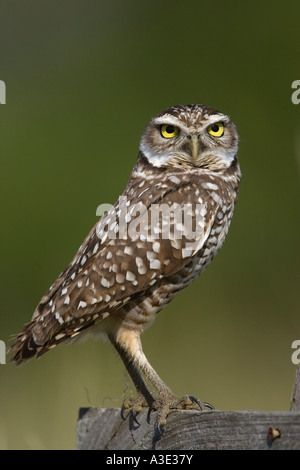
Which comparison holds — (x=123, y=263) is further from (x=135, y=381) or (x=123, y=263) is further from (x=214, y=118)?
(x=214, y=118)

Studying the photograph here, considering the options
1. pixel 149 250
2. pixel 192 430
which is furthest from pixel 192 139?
pixel 192 430

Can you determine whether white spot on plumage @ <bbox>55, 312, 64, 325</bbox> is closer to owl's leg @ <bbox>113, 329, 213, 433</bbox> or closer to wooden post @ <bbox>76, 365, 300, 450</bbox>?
owl's leg @ <bbox>113, 329, 213, 433</bbox>

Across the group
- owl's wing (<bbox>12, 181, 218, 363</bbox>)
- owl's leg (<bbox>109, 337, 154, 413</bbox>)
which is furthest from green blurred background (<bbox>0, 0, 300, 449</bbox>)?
owl's wing (<bbox>12, 181, 218, 363</bbox>)

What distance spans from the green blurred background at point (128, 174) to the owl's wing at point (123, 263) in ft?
1.58

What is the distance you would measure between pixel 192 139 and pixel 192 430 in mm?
1702

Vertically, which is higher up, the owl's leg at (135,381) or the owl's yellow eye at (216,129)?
the owl's yellow eye at (216,129)

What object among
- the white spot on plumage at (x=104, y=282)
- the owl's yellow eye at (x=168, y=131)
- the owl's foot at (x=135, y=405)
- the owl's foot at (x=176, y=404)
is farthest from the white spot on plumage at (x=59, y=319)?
the owl's yellow eye at (x=168, y=131)

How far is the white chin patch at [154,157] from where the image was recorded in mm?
4320

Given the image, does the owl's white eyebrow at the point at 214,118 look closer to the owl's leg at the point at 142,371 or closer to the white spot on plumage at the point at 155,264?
the white spot on plumage at the point at 155,264

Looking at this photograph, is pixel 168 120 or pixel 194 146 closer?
pixel 194 146

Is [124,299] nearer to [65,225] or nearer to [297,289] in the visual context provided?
[297,289]

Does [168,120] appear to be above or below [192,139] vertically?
above

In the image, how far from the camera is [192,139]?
4.13 metres

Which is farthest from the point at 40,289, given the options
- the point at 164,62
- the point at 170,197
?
the point at 164,62
